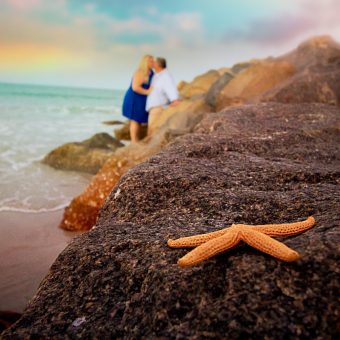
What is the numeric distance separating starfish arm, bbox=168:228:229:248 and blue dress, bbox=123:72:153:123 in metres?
7.10

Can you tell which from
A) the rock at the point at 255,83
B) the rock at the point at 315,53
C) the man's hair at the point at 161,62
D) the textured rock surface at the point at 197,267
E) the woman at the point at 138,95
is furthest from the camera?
the rock at the point at 315,53

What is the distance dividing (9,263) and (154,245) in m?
3.01

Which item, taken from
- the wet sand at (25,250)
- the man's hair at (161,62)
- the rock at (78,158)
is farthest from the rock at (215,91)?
the wet sand at (25,250)

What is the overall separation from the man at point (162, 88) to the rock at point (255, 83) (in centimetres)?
190

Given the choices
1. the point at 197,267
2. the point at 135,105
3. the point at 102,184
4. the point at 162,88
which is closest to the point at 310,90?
the point at 162,88

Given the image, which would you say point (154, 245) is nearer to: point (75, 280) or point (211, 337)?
point (75, 280)

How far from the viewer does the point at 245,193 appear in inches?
111

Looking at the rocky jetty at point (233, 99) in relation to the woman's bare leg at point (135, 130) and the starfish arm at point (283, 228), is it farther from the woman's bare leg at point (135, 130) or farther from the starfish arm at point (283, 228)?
the starfish arm at point (283, 228)

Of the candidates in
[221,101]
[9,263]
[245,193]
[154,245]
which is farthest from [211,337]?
[221,101]

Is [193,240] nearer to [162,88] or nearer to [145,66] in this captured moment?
[162,88]

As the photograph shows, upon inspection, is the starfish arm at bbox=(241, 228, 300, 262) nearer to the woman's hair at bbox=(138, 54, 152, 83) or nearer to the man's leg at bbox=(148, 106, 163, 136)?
the woman's hair at bbox=(138, 54, 152, 83)

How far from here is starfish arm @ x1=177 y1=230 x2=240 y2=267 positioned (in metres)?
1.82

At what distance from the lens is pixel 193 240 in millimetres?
1967

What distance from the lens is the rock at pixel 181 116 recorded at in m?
9.27
